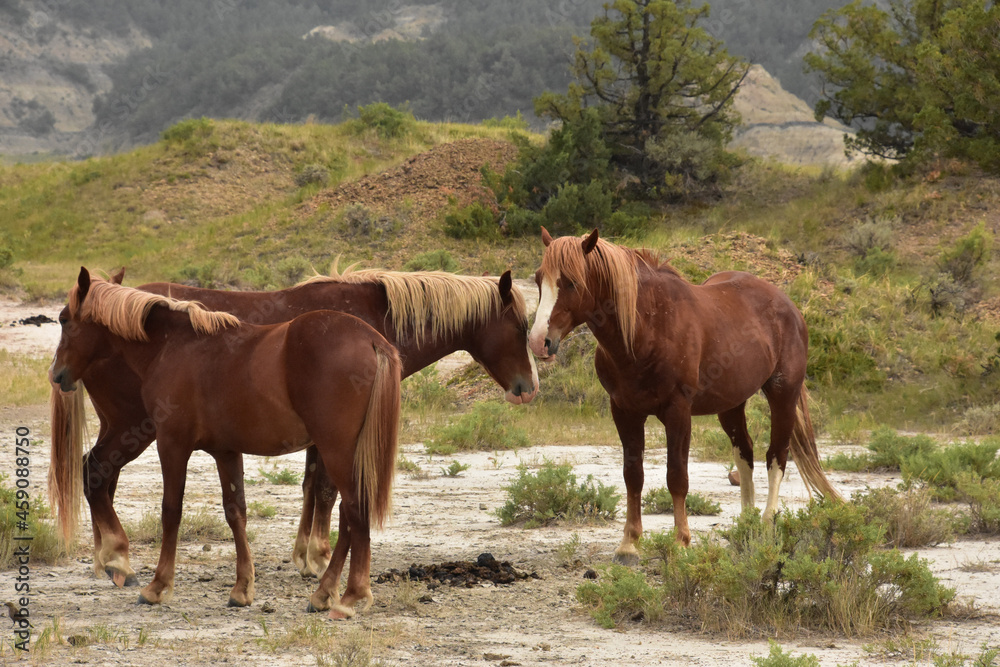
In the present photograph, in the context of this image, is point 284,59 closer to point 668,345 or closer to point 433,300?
point 433,300

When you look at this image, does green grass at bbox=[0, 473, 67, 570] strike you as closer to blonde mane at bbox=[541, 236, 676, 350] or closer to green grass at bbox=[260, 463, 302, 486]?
green grass at bbox=[260, 463, 302, 486]

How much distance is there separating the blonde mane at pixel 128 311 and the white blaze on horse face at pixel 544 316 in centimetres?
171

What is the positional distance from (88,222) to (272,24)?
86.1 metres

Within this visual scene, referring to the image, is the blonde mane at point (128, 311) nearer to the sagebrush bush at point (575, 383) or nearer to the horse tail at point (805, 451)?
the horse tail at point (805, 451)

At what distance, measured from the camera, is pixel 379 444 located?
16.6 feet

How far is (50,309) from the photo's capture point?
65.5ft

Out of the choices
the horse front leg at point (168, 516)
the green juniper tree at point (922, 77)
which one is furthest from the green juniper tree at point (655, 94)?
the horse front leg at point (168, 516)

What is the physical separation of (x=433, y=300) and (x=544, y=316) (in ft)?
2.68

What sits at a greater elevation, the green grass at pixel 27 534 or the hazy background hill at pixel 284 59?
the hazy background hill at pixel 284 59

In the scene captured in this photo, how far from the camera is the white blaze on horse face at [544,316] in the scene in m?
5.75

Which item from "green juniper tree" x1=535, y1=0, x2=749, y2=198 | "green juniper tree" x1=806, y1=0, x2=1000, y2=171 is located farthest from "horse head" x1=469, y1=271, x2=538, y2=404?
"green juniper tree" x1=535, y1=0, x2=749, y2=198

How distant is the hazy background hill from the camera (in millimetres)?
67625

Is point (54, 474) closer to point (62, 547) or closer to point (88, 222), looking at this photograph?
point (62, 547)

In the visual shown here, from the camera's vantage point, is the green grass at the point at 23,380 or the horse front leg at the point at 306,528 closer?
the horse front leg at the point at 306,528
